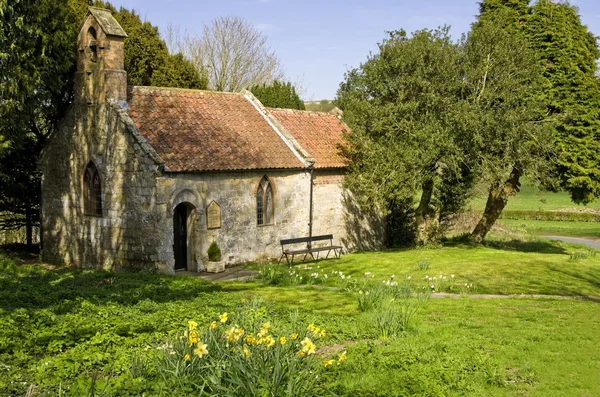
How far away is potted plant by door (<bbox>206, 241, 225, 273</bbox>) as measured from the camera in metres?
21.4

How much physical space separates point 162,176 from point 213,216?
269 cm

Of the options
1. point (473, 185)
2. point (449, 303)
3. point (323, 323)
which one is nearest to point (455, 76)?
point (473, 185)

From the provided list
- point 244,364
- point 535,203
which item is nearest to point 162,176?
point 244,364

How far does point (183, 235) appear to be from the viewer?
72.4 ft

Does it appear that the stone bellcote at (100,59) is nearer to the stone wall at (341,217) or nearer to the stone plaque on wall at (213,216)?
the stone plaque on wall at (213,216)

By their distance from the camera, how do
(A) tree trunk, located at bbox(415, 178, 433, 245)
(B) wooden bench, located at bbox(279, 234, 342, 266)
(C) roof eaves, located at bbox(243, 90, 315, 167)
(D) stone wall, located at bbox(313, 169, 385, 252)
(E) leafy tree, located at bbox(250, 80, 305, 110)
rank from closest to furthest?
(B) wooden bench, located at bbox(279, 234, 342, 266)
(C) roof eaves, located at bbox(243, 90, 315, 167)
(D) stone wall, located at bbox(313, 169, 385, 252)
(A) tree trunk, located at bbox(415, 178, 433, 245)
(E) leafy tree, located at bbox(250, 80, 305, 110)

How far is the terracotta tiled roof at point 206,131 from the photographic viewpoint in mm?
21219

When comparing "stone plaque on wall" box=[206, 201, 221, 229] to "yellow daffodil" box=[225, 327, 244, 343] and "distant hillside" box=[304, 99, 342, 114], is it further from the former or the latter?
"distant hillside" box=[304, 99, 342, 114]

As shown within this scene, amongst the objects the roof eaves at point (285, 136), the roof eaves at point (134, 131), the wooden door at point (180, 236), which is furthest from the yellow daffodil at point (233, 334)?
the roof eaves at point (285, 136)

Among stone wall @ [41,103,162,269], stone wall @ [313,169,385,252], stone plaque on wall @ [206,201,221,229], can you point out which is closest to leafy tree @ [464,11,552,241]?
stone wall @ [313,169,385,252]

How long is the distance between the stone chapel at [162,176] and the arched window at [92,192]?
0.14 feet

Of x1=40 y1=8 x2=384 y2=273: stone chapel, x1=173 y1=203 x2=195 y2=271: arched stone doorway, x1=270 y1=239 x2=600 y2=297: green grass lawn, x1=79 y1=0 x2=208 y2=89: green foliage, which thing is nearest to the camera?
x1=270 y1=239 x2=600 y2=297: green grass lawn

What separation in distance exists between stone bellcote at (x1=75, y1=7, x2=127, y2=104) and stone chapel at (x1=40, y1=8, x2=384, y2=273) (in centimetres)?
4

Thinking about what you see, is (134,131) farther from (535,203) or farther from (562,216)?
(535,203)
